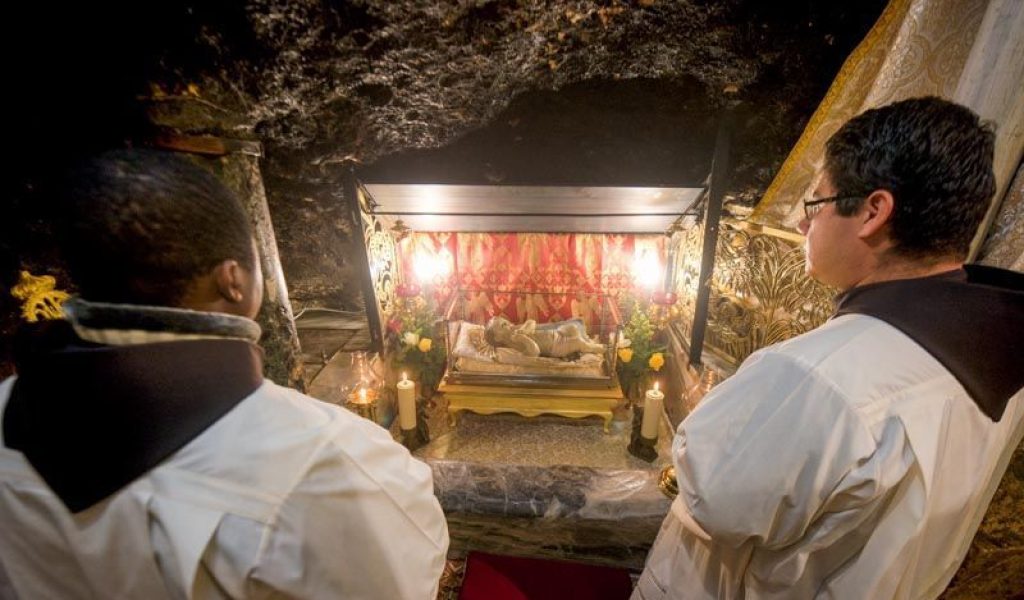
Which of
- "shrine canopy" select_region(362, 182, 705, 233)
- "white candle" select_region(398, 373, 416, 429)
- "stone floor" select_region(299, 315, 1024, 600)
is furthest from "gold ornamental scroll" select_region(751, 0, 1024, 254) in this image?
"white candle" select_region(398, 373, 416, 429)

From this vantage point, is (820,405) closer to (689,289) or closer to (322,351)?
(689,289)

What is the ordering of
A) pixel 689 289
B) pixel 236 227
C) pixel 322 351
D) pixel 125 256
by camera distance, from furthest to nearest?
pixel 322 351, pixel 689 289, pixel 236 227, pixel 125 256

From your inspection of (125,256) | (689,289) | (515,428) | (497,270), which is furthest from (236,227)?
(497,270)

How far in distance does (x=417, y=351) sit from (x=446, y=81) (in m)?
3.40

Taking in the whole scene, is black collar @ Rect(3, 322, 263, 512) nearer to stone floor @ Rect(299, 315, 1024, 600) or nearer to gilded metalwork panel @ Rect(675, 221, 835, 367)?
stone floor @ Rect(299, 315, 1024, 600)

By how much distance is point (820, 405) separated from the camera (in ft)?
3.67

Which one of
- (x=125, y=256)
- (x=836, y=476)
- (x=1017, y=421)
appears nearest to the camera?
(x=125, y=256)

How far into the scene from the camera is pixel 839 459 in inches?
43.1

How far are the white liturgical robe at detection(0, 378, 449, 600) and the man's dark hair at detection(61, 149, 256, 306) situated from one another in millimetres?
376

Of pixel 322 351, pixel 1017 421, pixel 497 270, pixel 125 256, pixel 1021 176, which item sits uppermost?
pixel 1021 176

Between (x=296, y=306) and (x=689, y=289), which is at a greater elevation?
(x=689, y=289)

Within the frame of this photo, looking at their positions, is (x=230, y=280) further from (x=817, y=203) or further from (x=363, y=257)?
(x=363, y=257)

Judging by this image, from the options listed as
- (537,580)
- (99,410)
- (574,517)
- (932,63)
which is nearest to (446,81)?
(932,63)

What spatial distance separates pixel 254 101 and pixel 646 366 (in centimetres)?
→ 521
